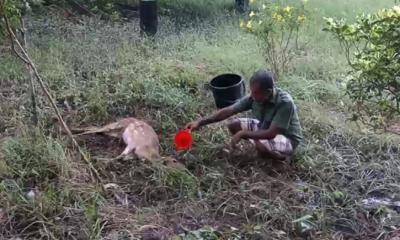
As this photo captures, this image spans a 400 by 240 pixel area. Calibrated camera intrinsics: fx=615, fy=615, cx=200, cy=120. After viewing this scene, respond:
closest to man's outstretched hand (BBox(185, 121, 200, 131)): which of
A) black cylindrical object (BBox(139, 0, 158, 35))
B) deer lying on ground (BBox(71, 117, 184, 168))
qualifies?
deer lying on ground (BBox(71, 117, 184, 168))

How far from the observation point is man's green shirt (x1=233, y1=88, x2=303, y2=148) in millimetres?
3871

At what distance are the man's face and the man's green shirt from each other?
54 mm

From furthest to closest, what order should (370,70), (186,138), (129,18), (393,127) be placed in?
1. (129,18)
2. (393,127)
3. (186,138)
4. (370,70)

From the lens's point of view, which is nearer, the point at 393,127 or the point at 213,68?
the point at 393,127

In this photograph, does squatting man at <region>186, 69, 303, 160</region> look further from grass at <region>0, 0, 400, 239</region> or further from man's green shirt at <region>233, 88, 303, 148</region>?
grass at <region>0, 0, 400, 239</region>

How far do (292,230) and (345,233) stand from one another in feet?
1.00

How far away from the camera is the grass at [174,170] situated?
10.9ft

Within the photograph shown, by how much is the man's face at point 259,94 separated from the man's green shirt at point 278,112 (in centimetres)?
5

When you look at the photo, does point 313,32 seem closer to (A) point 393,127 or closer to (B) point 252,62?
(B) point 252,62

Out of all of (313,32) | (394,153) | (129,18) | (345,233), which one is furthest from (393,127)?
(129,18)

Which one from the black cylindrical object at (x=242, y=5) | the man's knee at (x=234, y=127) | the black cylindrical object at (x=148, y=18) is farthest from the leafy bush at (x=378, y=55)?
the black cylindrical object at (x=242, y=5)

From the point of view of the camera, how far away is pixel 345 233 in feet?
11.1

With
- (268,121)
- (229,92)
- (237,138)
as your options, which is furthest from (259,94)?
(229,92)

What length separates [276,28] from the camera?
5.79 meters
